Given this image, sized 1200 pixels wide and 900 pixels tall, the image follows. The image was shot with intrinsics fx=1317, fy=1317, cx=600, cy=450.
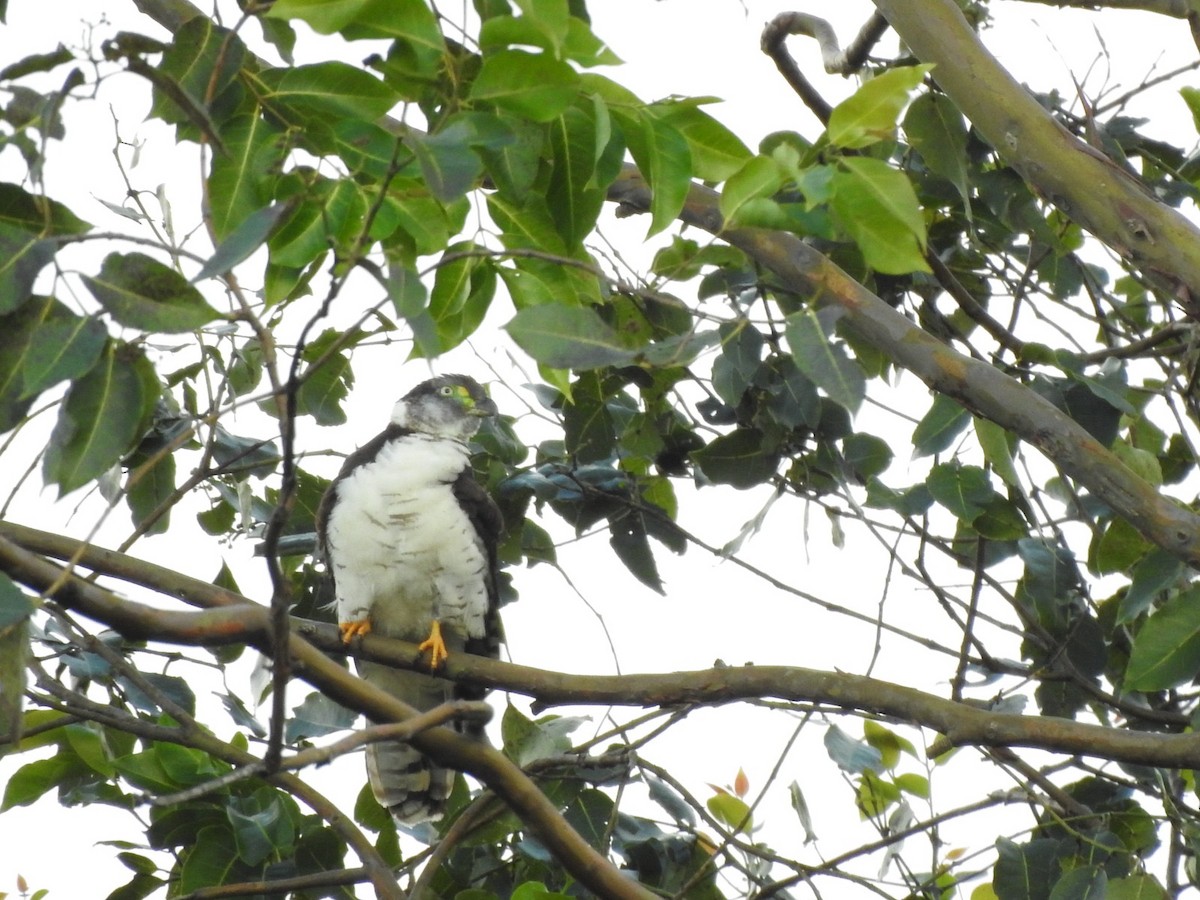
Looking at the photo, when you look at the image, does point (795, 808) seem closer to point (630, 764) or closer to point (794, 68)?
point (630, 764)

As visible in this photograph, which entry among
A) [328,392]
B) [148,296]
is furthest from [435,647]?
→ [148,296]

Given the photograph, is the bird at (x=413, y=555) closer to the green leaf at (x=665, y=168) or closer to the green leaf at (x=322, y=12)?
the green leaf at (x=665, y=168)

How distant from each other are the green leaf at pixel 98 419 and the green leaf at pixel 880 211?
3.65ft

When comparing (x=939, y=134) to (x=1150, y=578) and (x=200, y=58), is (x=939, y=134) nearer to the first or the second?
(x=1150, y=578)

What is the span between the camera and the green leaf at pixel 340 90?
2156mm

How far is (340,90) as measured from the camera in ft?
7.14

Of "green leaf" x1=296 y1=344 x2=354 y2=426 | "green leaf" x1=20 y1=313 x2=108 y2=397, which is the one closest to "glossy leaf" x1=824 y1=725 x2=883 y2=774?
"green leaf" x1=296 y1=344 x2=354 y2=426

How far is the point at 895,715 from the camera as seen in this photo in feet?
10.1

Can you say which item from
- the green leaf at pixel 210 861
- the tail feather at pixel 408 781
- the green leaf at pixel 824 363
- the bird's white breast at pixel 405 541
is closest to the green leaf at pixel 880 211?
the green leaf at pixel 824 363

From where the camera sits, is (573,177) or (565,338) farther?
(573,177)

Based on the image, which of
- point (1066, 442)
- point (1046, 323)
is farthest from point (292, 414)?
point (1046, 323)

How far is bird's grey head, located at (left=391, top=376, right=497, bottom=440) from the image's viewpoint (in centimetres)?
554

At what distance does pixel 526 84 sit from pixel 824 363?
65 centimetres

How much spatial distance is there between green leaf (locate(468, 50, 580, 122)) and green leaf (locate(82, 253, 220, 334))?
0.55 metres
